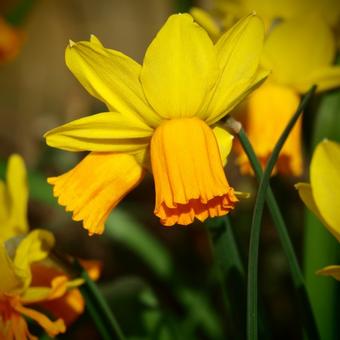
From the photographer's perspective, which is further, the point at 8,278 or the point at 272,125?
the point at 272,125

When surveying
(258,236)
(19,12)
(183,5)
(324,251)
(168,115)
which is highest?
(19,12)

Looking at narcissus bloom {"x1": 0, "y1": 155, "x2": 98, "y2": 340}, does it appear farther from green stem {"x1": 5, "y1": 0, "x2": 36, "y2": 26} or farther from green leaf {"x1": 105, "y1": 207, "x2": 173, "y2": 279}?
green stem {"x1": 5, "y1": 0, "x2": 36, "y2": 26}

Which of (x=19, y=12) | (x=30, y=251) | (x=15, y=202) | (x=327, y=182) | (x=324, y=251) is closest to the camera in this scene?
(x=327, y=182)

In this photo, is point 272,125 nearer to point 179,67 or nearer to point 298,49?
point 298,49

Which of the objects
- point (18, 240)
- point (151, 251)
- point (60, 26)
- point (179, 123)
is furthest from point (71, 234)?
point (179, 123)

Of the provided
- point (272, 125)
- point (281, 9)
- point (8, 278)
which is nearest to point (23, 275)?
point (8, 278)

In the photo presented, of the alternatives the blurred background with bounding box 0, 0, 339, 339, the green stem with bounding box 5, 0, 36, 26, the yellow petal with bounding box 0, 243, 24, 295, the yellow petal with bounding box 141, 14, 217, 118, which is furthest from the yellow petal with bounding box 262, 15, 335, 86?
the green stem with bounding box 5, 0, 36, 26

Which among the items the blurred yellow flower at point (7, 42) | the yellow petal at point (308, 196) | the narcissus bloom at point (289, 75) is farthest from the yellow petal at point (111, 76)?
the blurred yellow flower at point (7, 42)
